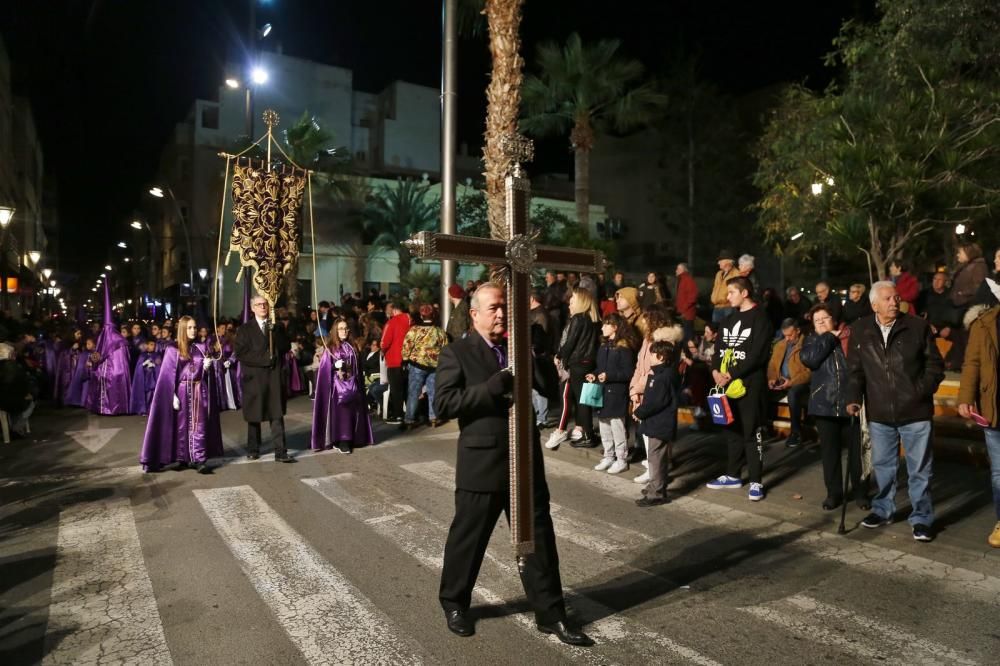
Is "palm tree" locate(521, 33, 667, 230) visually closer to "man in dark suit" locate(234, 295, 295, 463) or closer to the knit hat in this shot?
the knit hat

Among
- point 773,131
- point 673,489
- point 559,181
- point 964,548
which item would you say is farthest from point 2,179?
point 964,548

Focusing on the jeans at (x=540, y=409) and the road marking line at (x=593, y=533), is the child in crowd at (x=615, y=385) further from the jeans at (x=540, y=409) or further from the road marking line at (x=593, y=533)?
the jeans at (x=540, y=409)

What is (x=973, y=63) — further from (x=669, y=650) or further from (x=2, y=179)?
(x=2, y=179)

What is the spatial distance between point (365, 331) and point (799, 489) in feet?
29.5

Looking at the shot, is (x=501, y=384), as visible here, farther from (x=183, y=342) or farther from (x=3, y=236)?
(x=3, y=236)

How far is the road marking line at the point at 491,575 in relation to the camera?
13.3ft

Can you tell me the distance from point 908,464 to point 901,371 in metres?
0.77

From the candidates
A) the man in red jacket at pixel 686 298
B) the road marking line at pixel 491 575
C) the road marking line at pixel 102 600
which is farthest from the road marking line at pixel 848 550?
the man in red jacket at pixel 686 298

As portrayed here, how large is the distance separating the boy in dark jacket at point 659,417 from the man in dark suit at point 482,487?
3308 mm

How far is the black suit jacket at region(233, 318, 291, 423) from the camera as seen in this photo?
9.22 metres

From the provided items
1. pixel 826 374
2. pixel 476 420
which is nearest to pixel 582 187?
pixel 826 374

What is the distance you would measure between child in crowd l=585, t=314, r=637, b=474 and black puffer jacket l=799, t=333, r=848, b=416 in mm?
2103

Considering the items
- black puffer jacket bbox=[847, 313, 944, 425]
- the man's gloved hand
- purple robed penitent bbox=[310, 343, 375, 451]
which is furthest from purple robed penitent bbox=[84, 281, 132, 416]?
black puffer jacket bbox=[847, 313, 944, 425]

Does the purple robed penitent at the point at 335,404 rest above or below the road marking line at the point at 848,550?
above
